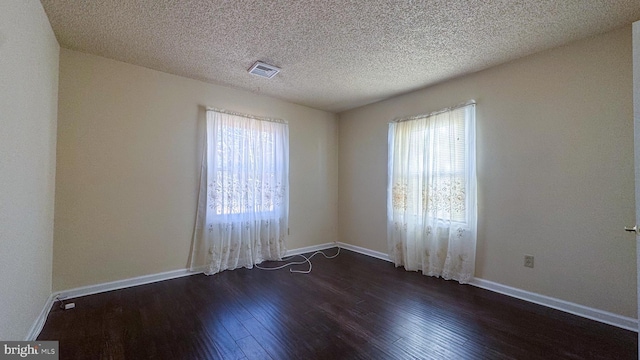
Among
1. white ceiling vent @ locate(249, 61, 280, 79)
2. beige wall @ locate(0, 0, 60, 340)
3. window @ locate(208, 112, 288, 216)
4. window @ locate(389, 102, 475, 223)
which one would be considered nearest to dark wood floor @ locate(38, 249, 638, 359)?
beige wall @ locate(0, 0, 60, 340)

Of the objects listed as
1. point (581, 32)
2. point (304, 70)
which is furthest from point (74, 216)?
point (581, 32)

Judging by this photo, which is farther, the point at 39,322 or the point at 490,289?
the point at 490,289

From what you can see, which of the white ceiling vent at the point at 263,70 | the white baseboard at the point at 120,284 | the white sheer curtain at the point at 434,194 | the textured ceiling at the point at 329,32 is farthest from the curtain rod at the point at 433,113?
the white baseboard at the point at 120,284

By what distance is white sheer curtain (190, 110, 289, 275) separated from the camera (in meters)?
3.27

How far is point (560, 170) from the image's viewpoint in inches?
94.2

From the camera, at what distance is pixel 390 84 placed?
11.1ft

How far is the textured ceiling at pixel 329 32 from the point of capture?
6.23 feet

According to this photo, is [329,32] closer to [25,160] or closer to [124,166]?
[25,160]

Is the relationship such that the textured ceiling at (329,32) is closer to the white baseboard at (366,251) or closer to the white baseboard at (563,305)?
the white baseboard at (563,305)

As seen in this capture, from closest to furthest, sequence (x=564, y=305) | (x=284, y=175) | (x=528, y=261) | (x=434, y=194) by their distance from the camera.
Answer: (x=564, y=305), (x=528, y=261), (x=434, y=194), (x=284, y=175)

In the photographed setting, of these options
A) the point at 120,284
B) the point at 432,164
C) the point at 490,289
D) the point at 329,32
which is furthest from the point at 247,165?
the point at 490,289

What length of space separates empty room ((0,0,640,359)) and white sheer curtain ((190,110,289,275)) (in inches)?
1.1

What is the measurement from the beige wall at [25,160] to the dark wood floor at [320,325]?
45 centimetres

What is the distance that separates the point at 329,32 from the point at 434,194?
7.35 feet
